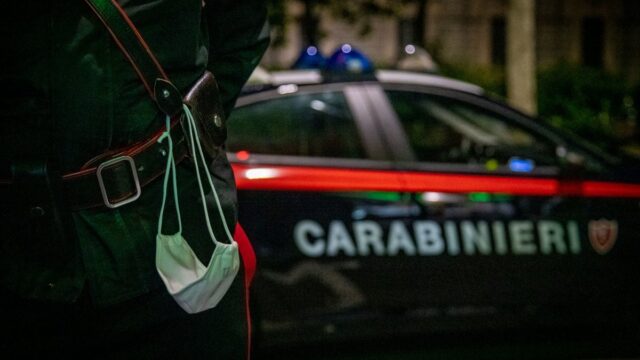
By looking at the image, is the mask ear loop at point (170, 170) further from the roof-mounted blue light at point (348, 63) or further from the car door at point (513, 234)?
the roof-mounted blue light at point (348, 63)

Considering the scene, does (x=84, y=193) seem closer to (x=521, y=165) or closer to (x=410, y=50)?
(x=521, y=165)

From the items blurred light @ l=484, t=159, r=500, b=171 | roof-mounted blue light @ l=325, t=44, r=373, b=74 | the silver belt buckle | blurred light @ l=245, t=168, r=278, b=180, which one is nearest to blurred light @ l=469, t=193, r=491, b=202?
blurred light @ l=484, t=159, r=500, b=171

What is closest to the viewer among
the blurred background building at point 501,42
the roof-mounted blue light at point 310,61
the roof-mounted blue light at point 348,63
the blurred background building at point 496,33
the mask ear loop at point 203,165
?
the mask ear loop at point 203,165

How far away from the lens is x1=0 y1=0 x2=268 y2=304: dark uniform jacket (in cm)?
133

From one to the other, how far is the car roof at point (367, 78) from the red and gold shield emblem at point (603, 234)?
0.77 meters

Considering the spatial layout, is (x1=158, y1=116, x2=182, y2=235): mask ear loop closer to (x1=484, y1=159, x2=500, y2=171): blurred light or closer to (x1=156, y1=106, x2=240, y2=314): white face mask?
(x1=156, y1=106, x2=240, y2=314): white face mask

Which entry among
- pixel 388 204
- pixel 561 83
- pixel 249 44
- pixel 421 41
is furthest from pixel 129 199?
pixel 561 83

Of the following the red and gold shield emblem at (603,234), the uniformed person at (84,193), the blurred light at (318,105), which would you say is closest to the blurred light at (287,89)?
the blurred light at (318,105)

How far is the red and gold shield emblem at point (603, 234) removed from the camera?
3926mm

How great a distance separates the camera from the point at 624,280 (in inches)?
157

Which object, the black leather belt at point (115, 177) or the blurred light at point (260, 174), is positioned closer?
the black leather belt at point (115, 177)

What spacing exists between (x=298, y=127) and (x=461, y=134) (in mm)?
905

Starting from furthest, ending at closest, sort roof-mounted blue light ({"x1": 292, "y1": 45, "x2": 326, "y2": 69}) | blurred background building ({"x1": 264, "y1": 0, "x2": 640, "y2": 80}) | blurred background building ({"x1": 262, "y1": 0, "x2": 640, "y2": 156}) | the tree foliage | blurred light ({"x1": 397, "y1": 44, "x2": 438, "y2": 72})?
blurred background building ({"x1": 264, "y1": 0, "x2": 640, "y2": 80}), blurred background building ({"x1": 262, "y1": 0, "x2": 640, "y2": 156}), the tree foliage, blurred light ({"x1": 397, "y1": 44, "x2": 438, "y2": 72}), roof-mounted blue light ({"x1": 292, "y1": 45, "x2": 326, "y2": 69})

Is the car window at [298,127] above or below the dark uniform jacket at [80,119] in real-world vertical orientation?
below
